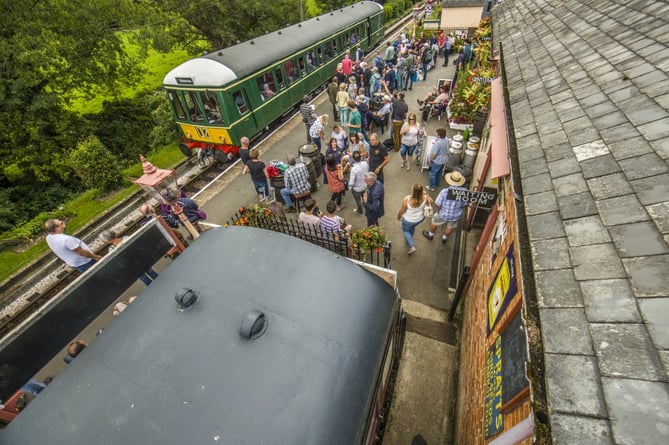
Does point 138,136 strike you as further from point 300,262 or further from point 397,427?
point 397,427

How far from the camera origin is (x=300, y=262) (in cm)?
354

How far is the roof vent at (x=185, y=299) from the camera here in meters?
2.97

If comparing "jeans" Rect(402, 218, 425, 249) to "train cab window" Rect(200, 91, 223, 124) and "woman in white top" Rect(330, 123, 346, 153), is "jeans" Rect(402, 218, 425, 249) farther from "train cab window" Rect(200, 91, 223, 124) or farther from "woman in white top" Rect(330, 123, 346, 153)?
"train cab window" Rect(200, 91, 223, 124)

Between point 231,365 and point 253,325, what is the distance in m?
0.38

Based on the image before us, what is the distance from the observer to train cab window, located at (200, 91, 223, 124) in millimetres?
9102

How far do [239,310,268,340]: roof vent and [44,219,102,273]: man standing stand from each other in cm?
414

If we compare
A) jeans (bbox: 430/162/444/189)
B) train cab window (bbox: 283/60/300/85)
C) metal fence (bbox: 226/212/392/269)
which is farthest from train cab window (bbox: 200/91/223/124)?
jeans (bbox: 430/162/444/189)

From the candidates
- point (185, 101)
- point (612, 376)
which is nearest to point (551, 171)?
point (612, 376)

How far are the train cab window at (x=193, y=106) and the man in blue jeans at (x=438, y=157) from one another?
24.2 ft

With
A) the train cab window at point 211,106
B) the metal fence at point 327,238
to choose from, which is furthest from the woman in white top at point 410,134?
the train cab window at point 211,106

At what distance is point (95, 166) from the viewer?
30.2 feet

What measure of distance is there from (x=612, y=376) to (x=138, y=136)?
1946 centimetres

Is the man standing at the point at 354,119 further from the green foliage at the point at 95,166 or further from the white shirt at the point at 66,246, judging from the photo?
the green foliage at the point at 95,166

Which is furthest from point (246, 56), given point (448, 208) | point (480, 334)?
point (480, 334)
